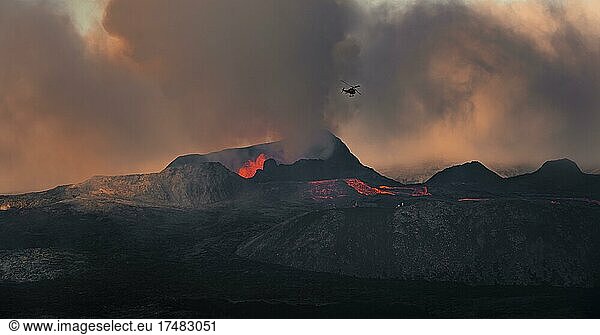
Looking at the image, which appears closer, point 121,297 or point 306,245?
point 121,297

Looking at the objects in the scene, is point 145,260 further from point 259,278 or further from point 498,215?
point 498,215

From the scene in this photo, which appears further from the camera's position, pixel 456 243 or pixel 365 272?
pixel 365 272

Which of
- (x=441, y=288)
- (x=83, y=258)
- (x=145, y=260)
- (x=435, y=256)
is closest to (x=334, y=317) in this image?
(x=441, y=288)

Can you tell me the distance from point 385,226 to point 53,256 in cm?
10286

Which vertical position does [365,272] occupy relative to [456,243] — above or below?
below

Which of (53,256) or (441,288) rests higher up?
(53,256)

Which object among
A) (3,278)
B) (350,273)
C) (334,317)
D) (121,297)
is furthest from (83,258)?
(334,317)

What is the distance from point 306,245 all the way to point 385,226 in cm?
2282

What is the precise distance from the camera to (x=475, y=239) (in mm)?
153500

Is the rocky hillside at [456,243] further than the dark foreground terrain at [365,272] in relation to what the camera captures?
Yes

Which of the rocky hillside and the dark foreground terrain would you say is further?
the rocky hillside

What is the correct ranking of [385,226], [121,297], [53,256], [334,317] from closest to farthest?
[334,317] → [121,297] → [385,226] → [53,256]

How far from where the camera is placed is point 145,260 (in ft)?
614

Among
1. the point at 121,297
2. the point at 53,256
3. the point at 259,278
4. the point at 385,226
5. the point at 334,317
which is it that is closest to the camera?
the point at 334,317
